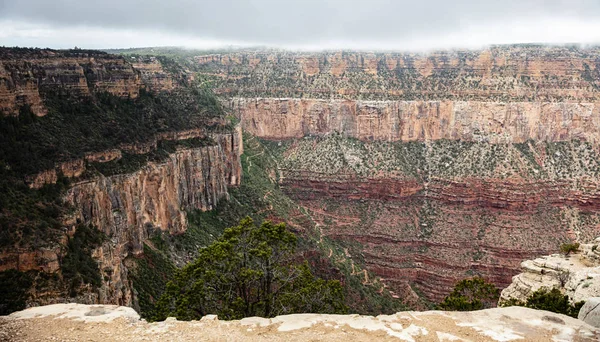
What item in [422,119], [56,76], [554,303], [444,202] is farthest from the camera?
[422,119]

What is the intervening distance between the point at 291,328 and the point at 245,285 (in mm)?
9218

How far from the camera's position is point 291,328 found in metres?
19.9

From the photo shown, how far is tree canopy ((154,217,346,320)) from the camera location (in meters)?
27.6

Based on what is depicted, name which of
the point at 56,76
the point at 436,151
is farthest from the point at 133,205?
the point at 436,151

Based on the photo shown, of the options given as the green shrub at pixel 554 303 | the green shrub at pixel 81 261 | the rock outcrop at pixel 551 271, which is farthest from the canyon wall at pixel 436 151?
the green shrub at pixel 81 261

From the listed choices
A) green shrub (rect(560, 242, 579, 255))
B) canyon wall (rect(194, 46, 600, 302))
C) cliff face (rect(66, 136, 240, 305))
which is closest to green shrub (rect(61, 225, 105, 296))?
cliff face (rect(66, 136, 240, 305))

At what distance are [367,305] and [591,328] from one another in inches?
1584

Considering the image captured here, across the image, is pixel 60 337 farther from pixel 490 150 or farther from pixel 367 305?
pixel 490 150

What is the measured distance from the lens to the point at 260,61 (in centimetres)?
12512

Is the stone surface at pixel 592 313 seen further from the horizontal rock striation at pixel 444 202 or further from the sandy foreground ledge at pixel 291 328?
the horizontal rock striation at pixel 444 202

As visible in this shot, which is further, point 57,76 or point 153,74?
point 153,74

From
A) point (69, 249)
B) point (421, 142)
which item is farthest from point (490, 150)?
point (69, 249)

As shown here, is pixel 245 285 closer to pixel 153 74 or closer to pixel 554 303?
pixel 554 303

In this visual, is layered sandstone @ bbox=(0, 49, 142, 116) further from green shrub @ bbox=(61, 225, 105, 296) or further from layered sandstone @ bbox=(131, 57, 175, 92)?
green shrub @ bbox=(61, 225, 105, 296)
